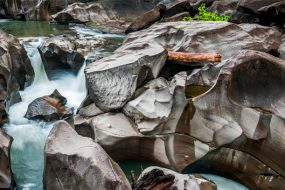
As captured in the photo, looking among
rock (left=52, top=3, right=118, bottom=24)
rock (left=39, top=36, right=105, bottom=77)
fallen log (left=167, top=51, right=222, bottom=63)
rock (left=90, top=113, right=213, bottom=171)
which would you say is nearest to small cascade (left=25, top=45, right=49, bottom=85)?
rock (left=39, top=36, right=105, bottom=77)

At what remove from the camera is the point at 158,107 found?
21.2ft

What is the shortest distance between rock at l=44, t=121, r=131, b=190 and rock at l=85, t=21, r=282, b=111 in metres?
1.78

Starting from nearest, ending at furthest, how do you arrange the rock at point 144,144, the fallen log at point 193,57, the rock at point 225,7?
the rock at point 144,144
the fallen log at point 193,57
the rock at point 225,7

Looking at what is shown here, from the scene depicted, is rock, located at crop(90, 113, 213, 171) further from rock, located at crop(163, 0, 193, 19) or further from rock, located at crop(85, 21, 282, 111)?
rock, located at crop(163, 0, 193, 19)

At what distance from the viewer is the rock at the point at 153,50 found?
22.4ft

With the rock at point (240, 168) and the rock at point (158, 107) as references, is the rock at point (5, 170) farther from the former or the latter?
the rock at point (240, 168)

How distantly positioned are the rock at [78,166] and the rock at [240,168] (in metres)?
2.05

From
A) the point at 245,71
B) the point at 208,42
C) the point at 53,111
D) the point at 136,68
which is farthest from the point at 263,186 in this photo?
the point at 53,111

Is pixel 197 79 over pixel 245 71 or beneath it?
beneath

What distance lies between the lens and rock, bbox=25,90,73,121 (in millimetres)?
8031

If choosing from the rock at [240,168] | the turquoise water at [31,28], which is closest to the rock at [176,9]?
the turquoise water at [31,28]

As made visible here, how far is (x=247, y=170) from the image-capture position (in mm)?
5797

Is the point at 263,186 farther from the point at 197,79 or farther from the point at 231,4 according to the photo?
the point at 231,4

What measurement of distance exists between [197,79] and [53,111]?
354 cm
